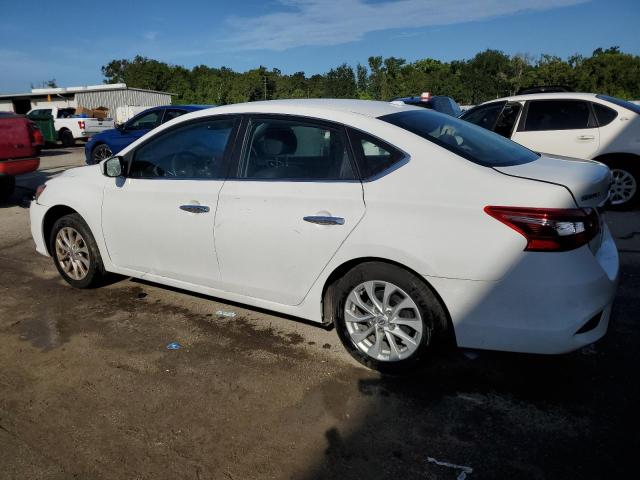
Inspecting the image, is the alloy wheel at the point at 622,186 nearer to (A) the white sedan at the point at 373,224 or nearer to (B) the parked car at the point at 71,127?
(A) the white sedan at the point at 373,224

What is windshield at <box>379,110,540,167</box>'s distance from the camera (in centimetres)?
299

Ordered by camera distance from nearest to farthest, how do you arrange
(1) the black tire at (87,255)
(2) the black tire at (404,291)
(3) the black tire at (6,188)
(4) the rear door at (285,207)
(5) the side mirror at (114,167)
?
(2) the black tire at (404,291)
(4) the rear door at (285,207)
(5) the side mirror at (114,167)
(1) the black tire at (87,255)
(3) the black tire at (6,188)

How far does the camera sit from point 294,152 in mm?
3447

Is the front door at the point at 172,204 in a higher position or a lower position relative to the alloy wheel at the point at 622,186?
higher

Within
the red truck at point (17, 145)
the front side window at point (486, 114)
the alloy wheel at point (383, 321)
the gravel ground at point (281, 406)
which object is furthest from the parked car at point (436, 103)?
the alloy wheel at point (383, 321)

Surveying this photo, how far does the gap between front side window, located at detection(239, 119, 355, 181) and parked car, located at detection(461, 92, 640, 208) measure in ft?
17.9

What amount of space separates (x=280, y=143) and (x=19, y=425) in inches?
91.1

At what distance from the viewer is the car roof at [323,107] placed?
329cm

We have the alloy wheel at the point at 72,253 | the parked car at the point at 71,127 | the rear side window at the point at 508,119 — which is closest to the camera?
the alloy wheel at the point at 72,253

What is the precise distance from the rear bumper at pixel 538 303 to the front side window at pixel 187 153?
1.86 m

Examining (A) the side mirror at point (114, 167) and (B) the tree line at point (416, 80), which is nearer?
(A) the side mirror at point (114, 167)

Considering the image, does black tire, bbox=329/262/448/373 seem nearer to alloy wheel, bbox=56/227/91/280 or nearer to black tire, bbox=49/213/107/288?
black tire, bbox=49/213/107/288

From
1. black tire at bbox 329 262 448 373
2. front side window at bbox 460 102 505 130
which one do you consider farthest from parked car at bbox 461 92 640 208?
black tire at bbox 329 262 448 373

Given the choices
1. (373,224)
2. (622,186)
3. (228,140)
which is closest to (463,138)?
(373,224)
